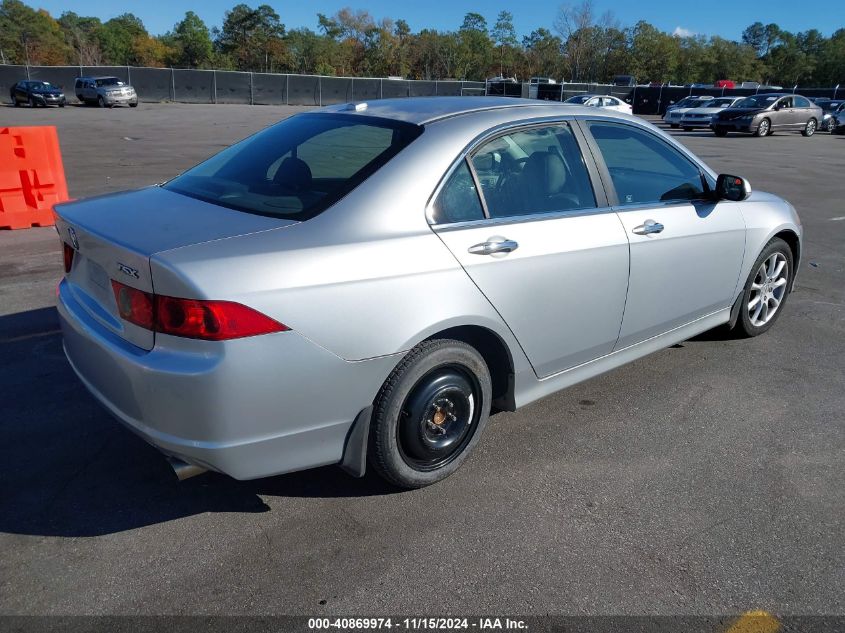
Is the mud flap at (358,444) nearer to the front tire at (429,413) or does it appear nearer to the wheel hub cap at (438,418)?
the front tire at (429,413)

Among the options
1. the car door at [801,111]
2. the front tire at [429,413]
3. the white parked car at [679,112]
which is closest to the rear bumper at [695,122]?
the white parked car at [679,112]

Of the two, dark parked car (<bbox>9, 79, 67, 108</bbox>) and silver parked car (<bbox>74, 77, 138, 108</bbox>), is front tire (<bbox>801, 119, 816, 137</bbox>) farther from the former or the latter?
dark parked car (<bbox>9, 79, 67, 108</bbox>)

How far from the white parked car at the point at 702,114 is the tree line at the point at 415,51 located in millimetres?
76235

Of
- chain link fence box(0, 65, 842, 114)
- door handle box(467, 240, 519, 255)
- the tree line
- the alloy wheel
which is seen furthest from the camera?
the tree line

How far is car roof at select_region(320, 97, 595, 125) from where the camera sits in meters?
3.41

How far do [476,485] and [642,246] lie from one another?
158 centimetres

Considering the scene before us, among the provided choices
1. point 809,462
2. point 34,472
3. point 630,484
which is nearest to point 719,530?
point 630,484

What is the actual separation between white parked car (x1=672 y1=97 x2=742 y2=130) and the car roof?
28.9m

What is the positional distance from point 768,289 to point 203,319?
4.29 metres

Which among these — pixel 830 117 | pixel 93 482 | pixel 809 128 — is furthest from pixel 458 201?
pixel 830 117

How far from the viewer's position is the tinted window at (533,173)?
3324 mm

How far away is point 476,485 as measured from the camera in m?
3.27

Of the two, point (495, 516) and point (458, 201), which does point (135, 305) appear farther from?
point (495, 516)

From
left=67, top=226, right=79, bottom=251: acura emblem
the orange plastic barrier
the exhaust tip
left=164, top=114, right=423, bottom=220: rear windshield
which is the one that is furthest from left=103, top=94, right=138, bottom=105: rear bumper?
the exhaust tip
